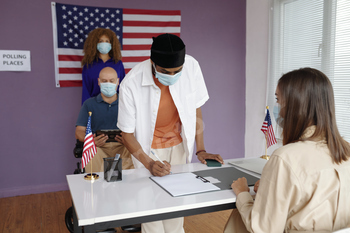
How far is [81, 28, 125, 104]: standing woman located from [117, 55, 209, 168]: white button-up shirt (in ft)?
5.03

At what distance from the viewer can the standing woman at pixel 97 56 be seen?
3299 mm

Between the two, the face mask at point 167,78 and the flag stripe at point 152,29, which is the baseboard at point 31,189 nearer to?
the flag stripe at point 152,29

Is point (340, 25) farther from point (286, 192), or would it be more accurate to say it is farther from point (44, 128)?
point (44, 128)

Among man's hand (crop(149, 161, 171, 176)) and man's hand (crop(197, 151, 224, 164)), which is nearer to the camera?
man's hand (crop(149, 161, 171, 176))

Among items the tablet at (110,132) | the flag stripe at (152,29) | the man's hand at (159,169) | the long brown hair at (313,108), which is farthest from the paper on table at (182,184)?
the flag stripe at (152,29)

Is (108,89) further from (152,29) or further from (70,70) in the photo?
(152,29)

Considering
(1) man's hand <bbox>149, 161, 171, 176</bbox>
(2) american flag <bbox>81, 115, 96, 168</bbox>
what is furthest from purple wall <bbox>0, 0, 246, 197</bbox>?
(1) man's hand <bbox>149, 161, 171, 176</bbox>

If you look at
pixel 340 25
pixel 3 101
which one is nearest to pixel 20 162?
pixel 3 101

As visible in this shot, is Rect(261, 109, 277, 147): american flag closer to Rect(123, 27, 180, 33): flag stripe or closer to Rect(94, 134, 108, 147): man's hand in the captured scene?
Rect(94, 134, 108, 147): man's hand

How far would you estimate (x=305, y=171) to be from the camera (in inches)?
43.9

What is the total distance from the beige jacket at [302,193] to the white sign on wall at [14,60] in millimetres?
3055

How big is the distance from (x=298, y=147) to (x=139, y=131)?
984mm

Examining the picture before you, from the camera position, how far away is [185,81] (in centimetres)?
194

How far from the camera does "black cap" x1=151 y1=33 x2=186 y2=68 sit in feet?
5.25
